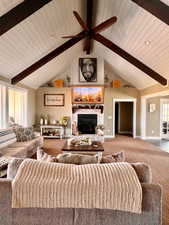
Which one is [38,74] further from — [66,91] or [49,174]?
[49,174]

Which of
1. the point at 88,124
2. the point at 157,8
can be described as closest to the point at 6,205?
the point at 157,8

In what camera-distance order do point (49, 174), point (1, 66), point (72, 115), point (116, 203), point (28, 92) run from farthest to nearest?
point (72, 115) → point (28, 92) → point (1, 66) → point (49, 174) → point (116, 203)

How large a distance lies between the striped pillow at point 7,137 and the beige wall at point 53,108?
3.49 metres

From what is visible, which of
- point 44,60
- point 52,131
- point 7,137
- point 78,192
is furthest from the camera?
point 52,131

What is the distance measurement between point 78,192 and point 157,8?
11.6 feet

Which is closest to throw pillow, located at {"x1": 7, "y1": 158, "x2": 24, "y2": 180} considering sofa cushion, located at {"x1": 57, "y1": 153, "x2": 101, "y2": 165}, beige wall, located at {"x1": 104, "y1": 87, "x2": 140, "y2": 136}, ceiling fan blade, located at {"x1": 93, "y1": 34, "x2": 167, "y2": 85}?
sofa cushion, located at {"x1": 57, "y1": 153, "x2": 101, "y2": 165}

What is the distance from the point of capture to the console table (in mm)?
8406

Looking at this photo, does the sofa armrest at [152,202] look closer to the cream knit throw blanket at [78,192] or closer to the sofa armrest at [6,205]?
the cream knit throw blanket at [78,192]

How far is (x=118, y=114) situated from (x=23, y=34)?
25.7 feet

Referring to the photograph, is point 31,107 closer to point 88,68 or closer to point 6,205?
point 88,68

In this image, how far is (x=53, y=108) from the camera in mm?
8820

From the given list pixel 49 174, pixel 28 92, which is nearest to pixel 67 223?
pixel 49 174

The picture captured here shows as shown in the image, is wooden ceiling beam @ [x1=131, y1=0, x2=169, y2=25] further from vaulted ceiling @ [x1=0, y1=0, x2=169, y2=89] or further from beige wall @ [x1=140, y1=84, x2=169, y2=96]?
beige wall @ [x1=140, y1=84, x2=169, y2=96]

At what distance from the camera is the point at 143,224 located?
1501 millimetres
